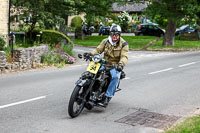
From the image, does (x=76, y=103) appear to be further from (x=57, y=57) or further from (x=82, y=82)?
(x=57, y=57)

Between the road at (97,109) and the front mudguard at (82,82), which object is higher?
the front mudguard at (82,82)

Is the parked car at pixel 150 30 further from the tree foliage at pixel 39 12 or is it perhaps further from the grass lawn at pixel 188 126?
the grass lawn at pixel 188 126

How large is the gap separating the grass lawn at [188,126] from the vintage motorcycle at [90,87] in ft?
6.13

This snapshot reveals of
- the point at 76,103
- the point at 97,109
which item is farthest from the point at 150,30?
the point at 76,103

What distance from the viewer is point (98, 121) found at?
754 centimetres

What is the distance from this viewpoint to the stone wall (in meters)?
14.4

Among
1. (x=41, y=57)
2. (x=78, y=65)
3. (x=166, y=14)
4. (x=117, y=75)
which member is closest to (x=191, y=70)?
(x=78, y=65)

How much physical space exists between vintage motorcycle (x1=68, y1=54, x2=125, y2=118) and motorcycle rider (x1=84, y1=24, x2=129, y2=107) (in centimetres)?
13

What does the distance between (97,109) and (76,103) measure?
1.05 m

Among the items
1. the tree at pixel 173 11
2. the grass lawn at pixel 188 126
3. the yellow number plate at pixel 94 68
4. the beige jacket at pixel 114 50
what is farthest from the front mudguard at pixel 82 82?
the tree at pixel 173 11

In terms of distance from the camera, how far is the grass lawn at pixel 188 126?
6.38 m

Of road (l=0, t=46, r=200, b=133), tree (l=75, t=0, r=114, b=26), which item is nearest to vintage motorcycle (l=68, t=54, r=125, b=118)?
road (l=0, t=46, r=200, b=133)

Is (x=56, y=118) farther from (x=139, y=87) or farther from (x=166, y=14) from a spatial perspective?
(x=166, y=14)

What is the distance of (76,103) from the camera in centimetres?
763
